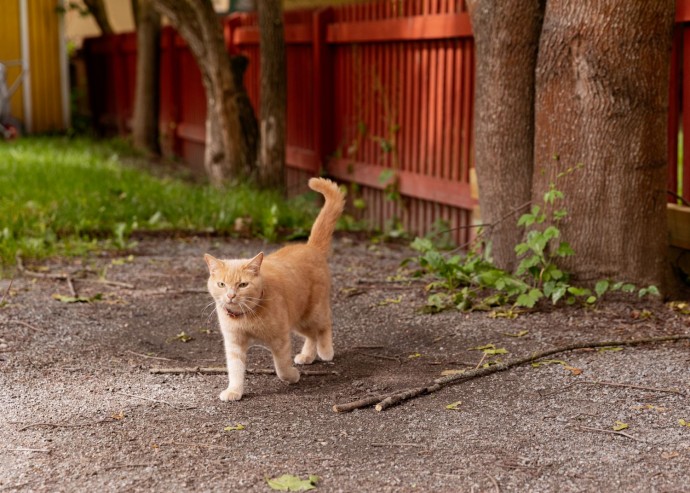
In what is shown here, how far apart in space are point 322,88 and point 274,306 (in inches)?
235

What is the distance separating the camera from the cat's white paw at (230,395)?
14.6ft

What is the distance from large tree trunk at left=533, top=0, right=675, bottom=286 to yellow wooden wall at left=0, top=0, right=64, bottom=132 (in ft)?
43.1

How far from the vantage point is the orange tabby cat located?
446 centimetres

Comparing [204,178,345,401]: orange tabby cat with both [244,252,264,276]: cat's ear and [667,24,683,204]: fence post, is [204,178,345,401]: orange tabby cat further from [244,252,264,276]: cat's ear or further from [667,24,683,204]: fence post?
[667,24,683,204]: fence post

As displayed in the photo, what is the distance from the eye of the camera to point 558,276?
18.6 feet

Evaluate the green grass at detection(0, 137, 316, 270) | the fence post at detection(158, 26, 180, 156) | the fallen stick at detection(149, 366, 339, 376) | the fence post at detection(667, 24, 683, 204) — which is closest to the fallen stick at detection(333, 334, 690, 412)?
the fallen stick at detection(149, 366, 339, 376)

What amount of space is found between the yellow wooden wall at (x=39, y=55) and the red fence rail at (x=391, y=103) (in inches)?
240

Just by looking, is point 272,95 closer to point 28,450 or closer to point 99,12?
point 28,450

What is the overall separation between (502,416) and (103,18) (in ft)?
50.7

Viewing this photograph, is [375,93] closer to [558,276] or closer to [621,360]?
[558,276]

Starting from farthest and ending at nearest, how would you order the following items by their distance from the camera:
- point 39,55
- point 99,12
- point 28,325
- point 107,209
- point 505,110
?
point 99,12
point 39,55
point 107,209
point 505,110
point 28,325

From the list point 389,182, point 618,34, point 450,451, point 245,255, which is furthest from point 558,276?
point 389,182

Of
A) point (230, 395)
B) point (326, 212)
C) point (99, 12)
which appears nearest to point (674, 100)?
point (326, 212)

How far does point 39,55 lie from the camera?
1722cm
